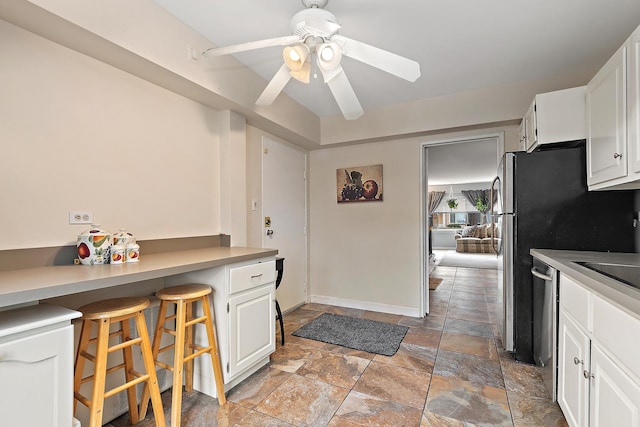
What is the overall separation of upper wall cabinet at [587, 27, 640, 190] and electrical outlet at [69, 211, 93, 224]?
9.30 ft

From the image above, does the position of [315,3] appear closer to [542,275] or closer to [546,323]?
[542,275]

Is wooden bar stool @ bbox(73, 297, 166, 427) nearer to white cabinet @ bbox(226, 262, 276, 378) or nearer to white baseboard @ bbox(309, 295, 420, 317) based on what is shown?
white cabinet @ bbox(226, 262, 276, 378)

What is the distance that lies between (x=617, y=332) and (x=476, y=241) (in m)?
8.42

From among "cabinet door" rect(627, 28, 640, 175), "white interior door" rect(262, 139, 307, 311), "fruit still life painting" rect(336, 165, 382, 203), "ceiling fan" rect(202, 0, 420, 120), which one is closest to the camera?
"cabinet door" rect(627, 28, 640, 175)

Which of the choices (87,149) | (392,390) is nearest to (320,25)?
(87,149)

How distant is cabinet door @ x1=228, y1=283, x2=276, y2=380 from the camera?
1910mm

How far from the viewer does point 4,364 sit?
97 centimetres

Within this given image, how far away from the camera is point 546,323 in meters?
2.00

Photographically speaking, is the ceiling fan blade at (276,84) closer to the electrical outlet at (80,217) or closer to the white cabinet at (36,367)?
the electrical outlet at (80,217)

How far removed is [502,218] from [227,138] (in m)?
2.45

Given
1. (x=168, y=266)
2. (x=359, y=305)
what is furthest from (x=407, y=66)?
(x=359, y=305)

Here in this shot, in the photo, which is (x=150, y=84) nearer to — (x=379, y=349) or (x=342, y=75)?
(x=342, y=75)

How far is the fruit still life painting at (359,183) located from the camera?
3691 mm

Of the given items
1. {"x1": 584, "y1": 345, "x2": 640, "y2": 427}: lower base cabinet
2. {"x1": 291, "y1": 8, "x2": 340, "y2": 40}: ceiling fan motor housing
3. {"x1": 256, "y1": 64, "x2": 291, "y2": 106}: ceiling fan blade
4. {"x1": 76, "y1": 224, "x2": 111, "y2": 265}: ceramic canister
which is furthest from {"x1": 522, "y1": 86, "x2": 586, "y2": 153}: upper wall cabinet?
{"x1": 76, "y1": 224, "x2": 111, "y2": 265}: ceramic canister
